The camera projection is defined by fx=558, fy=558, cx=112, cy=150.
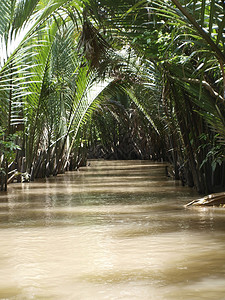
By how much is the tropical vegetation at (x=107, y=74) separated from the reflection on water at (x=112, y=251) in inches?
36.4

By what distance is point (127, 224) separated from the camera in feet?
14.8

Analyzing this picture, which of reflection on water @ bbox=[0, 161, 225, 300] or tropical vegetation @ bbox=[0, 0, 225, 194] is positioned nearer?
reflection on water @ bbox=[0, 161, 225, 300]

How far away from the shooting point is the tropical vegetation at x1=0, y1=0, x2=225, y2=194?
399 centimetres

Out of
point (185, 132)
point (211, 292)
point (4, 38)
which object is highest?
point (4, 38)

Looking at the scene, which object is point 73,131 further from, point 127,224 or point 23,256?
point 23,256

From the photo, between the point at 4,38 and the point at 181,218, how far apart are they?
9.79 ft

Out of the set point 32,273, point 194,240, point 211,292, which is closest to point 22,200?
point 194,240

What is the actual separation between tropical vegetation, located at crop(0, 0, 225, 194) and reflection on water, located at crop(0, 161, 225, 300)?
92cm

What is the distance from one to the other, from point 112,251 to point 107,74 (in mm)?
8350

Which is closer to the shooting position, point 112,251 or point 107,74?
point 112,251

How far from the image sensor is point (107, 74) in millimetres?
11477

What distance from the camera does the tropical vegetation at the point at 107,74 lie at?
3993mm

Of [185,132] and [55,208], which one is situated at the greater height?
[185,132]

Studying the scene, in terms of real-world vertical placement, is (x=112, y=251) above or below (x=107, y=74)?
below
